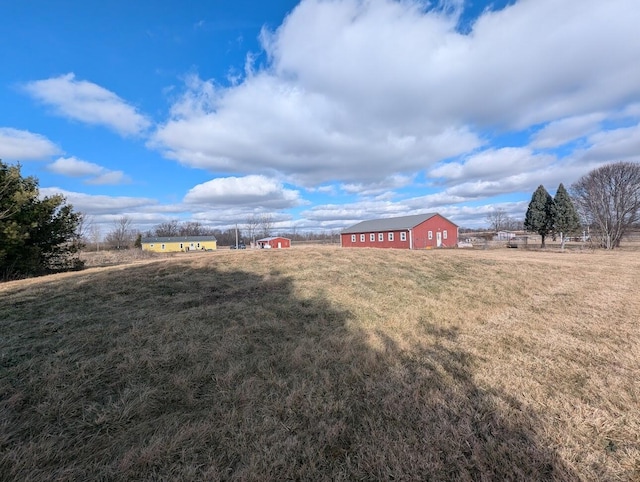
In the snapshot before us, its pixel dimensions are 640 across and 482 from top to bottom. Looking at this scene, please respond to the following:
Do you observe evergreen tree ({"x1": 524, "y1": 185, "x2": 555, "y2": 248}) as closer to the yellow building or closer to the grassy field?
the grassy field

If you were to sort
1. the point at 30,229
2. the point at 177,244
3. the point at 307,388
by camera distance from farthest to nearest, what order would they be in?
the point at 177,244, the point at 30,229, the point at 307,388

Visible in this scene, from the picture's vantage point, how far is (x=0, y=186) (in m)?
12.6

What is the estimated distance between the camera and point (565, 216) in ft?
122

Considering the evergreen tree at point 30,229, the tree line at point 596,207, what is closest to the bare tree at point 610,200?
the tree line at point 596,207

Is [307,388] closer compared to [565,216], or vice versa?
[307,388]

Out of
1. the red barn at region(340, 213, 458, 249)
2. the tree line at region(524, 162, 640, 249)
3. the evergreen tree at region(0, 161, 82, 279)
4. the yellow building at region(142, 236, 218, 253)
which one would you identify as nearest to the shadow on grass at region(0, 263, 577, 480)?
the evergreen tree at region(0, 161, 82, 279)

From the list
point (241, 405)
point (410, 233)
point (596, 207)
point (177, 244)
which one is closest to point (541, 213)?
point (596, 207)

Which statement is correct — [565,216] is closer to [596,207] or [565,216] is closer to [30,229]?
[596,207]

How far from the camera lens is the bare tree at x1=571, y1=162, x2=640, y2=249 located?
32.4 m

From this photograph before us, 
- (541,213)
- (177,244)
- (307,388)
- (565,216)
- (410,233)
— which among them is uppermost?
(541,213)

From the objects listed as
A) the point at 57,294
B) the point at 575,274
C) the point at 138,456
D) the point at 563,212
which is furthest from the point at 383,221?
the point at 138,456

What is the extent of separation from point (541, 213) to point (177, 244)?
246 feet

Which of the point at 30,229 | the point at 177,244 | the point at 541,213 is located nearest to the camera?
the point at 30,229

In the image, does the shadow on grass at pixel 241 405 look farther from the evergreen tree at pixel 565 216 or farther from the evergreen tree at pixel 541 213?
the evergreen tree at pixel 541 213
